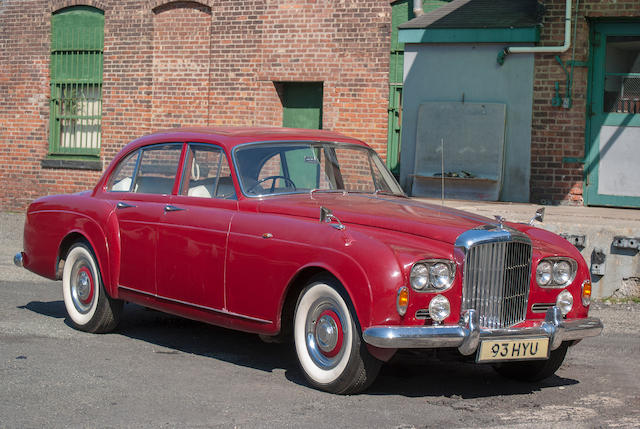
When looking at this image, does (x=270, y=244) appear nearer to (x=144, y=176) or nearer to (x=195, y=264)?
(x=195, y=264)

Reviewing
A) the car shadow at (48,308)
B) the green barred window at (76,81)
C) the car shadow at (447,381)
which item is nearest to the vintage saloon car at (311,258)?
the car shadow at (447,381)

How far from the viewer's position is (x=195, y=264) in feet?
21.0

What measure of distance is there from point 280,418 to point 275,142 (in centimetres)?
239

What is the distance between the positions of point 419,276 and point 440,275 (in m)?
0.14

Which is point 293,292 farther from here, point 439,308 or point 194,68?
point 194,68

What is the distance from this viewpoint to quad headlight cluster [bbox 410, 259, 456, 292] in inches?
204

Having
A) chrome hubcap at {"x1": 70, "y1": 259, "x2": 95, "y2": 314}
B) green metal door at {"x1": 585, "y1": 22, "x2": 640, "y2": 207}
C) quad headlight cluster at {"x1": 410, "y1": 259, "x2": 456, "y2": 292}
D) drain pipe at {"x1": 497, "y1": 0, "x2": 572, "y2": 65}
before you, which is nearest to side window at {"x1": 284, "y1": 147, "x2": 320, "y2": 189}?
quad headlight cluster at {"x1": 410, "y1": 259, "x2": 456, "y2": 292}

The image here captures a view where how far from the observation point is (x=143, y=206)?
698 centimetres

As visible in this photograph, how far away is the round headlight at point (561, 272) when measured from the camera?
19.0 ft

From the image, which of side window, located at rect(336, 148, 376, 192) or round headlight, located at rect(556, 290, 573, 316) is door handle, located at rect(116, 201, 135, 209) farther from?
round headlight, located at rect(556, 290, 573, 316)

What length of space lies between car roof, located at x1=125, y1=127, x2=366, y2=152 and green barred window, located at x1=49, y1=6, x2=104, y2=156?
11147 mm

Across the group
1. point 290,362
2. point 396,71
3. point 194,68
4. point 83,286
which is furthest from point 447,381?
point 194,68

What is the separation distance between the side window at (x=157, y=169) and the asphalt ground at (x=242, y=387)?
3.93ft

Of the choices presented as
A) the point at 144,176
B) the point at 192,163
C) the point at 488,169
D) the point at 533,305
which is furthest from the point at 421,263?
the point at 488,169
